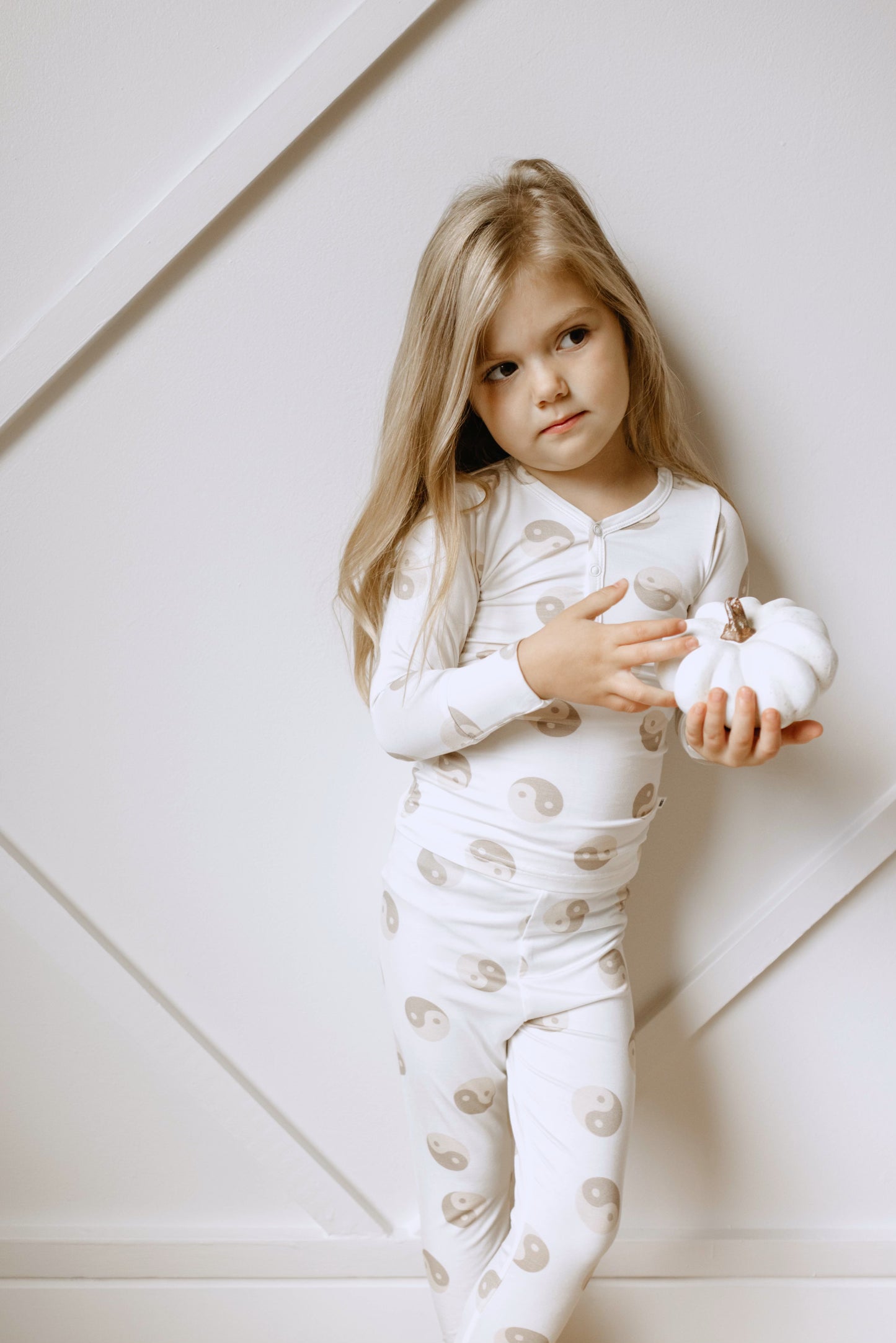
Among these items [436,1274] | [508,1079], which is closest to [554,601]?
[508,1079]

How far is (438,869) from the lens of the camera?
0.99 metres

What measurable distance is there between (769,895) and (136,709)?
0.80m

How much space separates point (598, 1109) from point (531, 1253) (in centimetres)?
15

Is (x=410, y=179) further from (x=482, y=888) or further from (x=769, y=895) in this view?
(x=769, y=895)

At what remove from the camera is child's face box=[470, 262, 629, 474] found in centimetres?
88

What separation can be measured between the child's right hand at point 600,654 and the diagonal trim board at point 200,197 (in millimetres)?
617

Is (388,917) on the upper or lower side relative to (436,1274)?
upper

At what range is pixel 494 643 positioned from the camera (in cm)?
98

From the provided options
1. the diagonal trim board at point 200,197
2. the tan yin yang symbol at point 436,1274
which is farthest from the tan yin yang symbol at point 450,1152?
the diagonal trim board at point 200,197

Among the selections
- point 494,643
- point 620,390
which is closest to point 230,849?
point 494,643

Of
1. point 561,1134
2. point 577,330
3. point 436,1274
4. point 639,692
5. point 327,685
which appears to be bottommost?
point 436,1274

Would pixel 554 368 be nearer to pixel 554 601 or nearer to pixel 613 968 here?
pixel 554 601

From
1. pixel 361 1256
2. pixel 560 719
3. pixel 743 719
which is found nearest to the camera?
pixel 743 719

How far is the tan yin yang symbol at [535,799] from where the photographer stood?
0.96m
